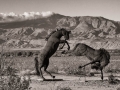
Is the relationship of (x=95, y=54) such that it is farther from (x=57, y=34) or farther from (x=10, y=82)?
(x=10, y=82)

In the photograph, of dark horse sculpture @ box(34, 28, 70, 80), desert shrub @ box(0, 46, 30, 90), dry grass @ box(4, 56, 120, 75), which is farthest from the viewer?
dry grass @ box(4, 56, 120, 75)

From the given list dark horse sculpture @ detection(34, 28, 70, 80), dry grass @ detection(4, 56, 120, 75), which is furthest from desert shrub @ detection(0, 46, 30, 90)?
dark horse sculpture @ detection(34, 28, 70, 80)

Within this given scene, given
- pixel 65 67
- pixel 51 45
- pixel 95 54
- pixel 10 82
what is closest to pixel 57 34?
pixel 51 45

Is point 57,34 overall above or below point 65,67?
above

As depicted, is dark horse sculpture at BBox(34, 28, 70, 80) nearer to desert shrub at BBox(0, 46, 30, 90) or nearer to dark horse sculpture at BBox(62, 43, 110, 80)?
dark horse sculpture at BBox(62, 43, 110, 80)

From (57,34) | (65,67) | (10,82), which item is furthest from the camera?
(65,67)

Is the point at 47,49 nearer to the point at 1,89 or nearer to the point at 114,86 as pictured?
the point at 114,86

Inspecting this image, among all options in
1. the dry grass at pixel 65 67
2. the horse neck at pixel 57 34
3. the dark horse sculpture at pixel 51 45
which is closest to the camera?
the dark horse sculpture at pixel 51 45

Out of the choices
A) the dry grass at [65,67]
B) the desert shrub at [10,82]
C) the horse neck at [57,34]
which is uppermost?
the horse neck at [57,34]

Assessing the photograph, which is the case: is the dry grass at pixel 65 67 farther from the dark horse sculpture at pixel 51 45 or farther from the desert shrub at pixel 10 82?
the dark horse sculpture at pixel 51 45

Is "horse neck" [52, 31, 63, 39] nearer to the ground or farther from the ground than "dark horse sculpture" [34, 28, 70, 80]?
farther from the ground

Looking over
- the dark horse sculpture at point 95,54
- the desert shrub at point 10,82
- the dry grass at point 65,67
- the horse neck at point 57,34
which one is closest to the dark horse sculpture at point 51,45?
the horse neck at point 57,34

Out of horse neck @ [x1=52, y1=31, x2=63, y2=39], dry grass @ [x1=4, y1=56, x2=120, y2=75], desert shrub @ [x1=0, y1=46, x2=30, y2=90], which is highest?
horse neck @ [x1=52, y1=31, x2=63, y2=39]

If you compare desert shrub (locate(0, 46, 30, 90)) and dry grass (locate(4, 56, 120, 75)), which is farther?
dry grass (locate(4, 56, 120, 75))
